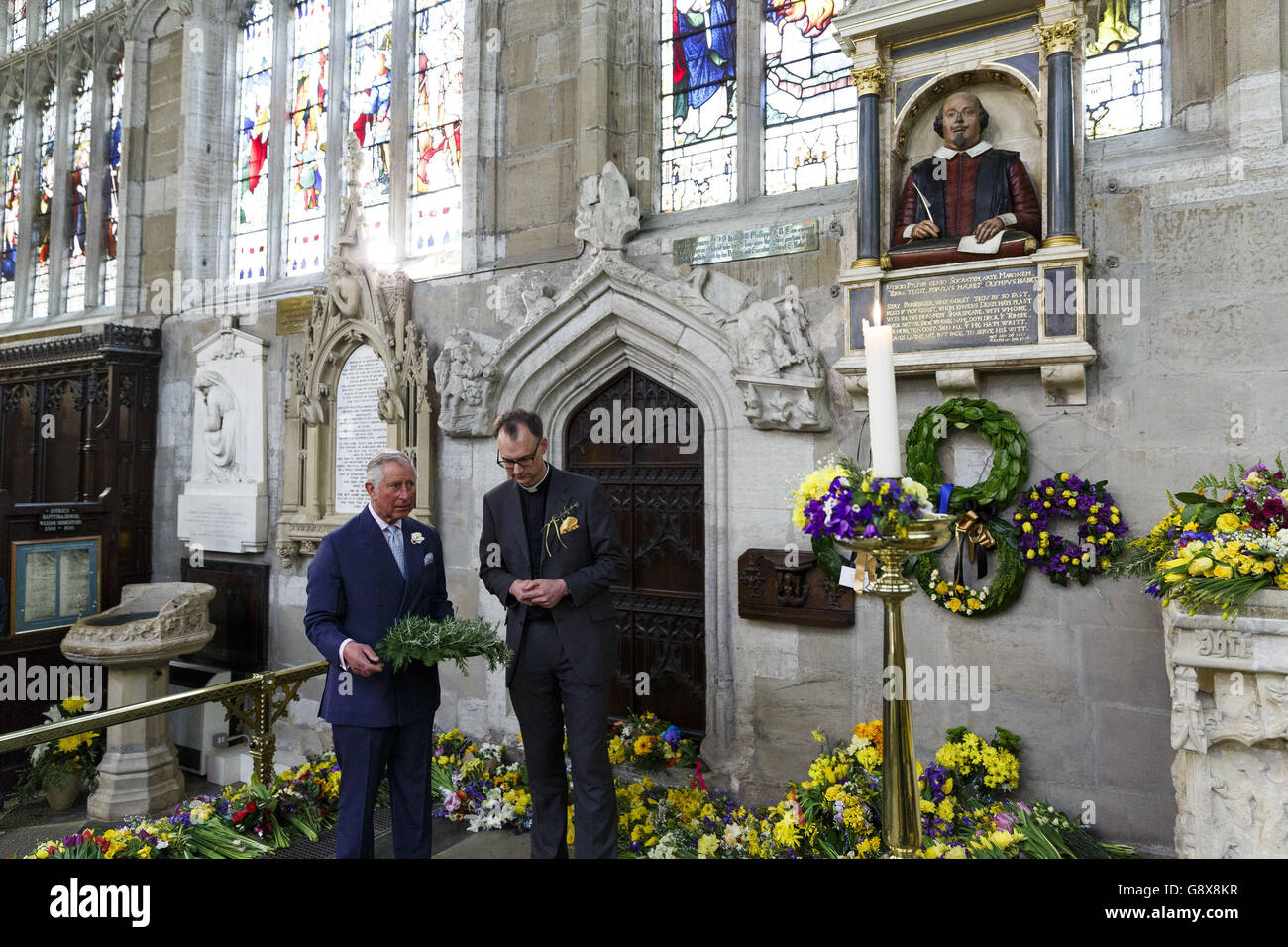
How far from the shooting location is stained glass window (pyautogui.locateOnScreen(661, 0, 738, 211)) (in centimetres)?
529

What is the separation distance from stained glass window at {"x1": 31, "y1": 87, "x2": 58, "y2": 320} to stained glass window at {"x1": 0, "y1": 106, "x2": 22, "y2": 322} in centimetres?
48

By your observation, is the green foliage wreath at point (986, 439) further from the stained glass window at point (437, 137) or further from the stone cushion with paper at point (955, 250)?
the stained glass window at point (437, 137)

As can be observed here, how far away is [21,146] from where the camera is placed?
30.6ft

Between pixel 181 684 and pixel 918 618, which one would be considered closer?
pixel 918 618

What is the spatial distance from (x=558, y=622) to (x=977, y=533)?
2.15m

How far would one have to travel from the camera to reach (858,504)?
163 cm

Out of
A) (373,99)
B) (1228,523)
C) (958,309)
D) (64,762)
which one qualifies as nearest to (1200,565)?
(1228,523)

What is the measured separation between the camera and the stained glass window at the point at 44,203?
9148 millimetres

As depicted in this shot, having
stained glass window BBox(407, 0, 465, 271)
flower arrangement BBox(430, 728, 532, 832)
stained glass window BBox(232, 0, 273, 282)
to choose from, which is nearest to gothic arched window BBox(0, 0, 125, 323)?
stained glass window BBox(232, 0, 273, 282)

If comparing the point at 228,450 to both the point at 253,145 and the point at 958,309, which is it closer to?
the point at 253,145
